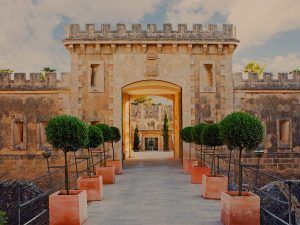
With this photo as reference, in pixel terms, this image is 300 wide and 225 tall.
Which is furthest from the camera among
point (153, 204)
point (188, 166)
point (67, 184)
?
point (188, 166)

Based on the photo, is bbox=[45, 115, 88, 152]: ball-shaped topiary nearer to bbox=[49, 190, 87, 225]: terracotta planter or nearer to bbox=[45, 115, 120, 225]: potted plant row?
bbox=[45, 115, 120, 225]: potted plant row

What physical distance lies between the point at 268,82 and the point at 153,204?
1371 centimetres

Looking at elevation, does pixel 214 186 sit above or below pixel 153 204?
above

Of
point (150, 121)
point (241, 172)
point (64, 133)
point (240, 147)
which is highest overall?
point (150, 121)

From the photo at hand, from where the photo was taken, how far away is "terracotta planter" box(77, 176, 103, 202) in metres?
11.9

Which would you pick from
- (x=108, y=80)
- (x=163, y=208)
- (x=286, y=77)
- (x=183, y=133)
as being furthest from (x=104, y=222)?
(x=286, y=77)

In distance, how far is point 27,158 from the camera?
72.9 feet

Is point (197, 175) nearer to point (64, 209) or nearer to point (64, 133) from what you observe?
point (64, 133)

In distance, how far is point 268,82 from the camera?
22891 mm

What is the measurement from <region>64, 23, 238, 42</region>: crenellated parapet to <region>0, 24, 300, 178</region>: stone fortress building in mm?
49

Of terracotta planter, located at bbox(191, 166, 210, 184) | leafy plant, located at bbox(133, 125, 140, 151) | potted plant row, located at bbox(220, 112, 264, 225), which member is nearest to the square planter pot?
terracotta planter, located at bbox(191, 166, 210, 184)

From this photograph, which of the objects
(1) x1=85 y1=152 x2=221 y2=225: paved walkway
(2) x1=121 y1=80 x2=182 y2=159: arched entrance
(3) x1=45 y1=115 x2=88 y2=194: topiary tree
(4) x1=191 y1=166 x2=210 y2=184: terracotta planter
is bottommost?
(1) x1=85 y1=152 x2=221 y2=225: paved walkway

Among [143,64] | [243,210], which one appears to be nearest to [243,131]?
[243,210]

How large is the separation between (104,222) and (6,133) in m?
14.8
